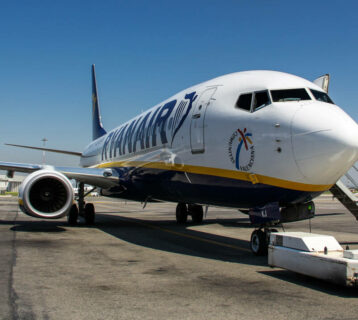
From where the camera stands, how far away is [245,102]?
765cm

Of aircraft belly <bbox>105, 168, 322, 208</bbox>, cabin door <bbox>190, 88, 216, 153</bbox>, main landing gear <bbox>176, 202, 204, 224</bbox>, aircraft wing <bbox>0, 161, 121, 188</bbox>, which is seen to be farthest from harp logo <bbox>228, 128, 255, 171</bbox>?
main landing gear <bbox>176, 202, 204, 224</bbox>

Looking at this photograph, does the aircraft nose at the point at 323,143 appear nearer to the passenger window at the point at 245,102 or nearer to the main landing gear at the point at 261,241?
the passenger window at the point at 245,102

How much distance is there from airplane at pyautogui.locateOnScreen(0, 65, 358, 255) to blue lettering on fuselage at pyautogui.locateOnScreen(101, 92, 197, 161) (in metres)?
0.07

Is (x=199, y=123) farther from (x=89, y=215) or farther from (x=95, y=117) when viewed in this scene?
(x=95, y=117)

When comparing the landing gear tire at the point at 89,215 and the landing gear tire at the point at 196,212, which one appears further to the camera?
the landing gear tire at the point at 196,212

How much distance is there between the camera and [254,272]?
20.2ft

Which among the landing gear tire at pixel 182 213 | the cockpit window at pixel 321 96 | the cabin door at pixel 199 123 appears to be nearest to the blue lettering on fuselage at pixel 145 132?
the cabin door at pixel 199 123

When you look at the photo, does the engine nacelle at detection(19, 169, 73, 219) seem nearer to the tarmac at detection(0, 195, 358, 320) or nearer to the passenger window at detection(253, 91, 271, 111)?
the tarmac at detection(0, 195, 358, 320)

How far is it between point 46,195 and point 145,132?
347 cm

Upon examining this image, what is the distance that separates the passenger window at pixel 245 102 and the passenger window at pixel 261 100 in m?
0.15

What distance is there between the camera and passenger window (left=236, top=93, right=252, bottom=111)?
7.56 m

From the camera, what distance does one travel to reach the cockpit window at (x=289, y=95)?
721 centimetres

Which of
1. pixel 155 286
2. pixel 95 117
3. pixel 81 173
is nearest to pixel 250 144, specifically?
pixel 155 286

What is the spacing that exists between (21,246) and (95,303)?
5230 millimetres
